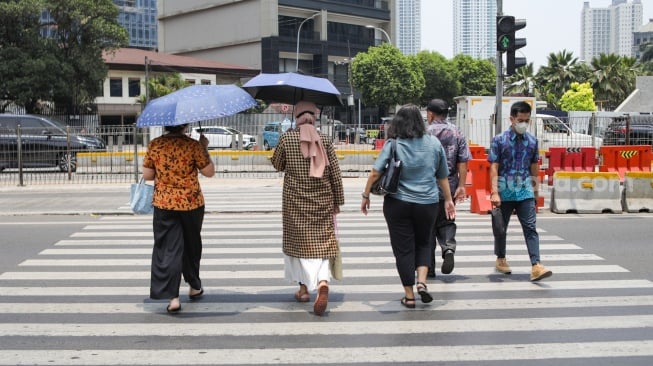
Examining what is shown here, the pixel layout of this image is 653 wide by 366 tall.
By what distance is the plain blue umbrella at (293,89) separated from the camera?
672 cm

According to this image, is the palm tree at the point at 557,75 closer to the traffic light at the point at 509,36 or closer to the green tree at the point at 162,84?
the green tree at the point at 162,84

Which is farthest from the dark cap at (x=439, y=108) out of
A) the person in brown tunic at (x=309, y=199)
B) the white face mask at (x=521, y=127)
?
the person in brown tunic at (x=309, y=199)

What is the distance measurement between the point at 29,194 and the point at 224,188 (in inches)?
175

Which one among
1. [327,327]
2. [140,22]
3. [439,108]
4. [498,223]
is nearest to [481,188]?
[498,223]

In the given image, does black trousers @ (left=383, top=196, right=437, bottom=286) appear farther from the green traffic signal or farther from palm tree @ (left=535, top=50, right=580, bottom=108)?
palm tree @ (left=535, top=50, right=580, bottom=108)

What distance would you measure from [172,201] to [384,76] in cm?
5994

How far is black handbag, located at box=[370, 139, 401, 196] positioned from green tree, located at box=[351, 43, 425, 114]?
59.2 meters

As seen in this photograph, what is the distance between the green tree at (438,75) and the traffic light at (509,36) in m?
56.5

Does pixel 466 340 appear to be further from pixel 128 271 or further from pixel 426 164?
pixel 128 271

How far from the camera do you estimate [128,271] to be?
8312 mm

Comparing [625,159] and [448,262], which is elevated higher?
[625,159]

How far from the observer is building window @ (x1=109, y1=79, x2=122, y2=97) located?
187ft

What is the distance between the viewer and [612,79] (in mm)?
57500

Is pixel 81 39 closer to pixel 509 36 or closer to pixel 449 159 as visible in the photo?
pixel 509 36
